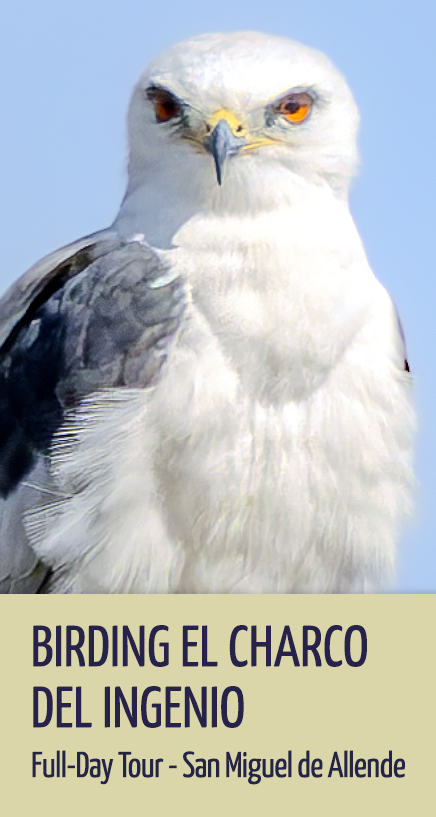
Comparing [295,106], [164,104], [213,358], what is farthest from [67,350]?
[295,106]

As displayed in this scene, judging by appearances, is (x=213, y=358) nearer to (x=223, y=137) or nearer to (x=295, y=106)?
(x=223, y=137)

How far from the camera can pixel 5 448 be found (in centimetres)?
368

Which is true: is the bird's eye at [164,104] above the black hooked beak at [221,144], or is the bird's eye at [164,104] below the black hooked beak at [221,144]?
above

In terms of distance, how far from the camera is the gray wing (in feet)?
11.1

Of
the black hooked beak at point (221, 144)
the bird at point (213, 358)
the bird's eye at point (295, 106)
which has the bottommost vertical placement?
the bird at point (213, 358)

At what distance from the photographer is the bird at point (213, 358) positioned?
332 centimetres

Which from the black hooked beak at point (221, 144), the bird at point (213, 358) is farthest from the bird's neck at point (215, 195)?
the black hooked beak at point (221, 144)

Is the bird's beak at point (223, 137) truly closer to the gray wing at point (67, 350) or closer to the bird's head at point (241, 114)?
the bird's head at point (241, 114)

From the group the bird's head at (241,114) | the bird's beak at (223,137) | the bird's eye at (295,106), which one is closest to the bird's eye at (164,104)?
the bird's head at (241,114)

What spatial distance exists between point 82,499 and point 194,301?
684mm

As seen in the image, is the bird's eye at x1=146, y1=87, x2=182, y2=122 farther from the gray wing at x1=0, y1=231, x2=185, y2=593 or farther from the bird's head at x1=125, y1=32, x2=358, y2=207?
the gray wing at x1=0, y1=231, x2=185, y2=593

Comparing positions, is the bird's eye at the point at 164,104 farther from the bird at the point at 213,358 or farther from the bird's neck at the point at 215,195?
the bird's neck at the point at 215,195

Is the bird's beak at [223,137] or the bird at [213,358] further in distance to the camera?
the bird at [213,358]

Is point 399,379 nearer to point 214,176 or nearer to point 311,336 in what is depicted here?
point 311,336
